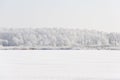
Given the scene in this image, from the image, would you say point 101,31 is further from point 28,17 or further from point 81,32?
point 28,17

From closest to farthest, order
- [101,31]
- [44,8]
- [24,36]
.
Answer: [24,36], [101,31], [44,8]

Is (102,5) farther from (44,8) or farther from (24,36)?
(24,36)

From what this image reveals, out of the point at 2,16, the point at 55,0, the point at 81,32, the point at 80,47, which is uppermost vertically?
the point at 55,0

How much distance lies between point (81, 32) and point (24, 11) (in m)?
3.50

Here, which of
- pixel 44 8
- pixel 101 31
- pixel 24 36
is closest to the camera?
pixel 24 36

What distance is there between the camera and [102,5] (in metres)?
11.6

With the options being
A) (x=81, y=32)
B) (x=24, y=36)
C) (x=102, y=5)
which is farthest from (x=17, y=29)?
(x=102, y=5)

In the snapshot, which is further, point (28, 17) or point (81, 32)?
point (28, 17)

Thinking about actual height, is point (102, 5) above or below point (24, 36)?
above

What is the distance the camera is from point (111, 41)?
870 centimetres
